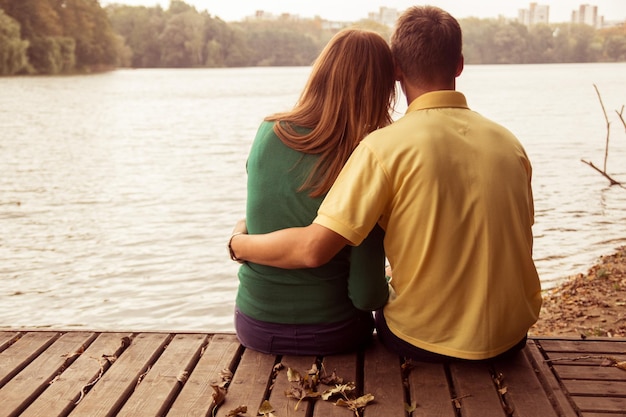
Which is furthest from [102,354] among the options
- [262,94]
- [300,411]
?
[262,94]

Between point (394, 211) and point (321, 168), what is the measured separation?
0.32 meters

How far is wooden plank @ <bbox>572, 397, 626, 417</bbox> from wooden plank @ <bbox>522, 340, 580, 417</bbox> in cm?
5

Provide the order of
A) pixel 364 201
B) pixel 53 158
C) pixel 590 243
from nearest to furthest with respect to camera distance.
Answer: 1. pixel 364 201
2. pixel 590 243
3. pixel 53 158

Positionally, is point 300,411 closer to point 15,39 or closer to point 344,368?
point 344,368

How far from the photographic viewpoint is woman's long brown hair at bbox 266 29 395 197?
2832 mm

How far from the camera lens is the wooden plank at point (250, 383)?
9.11 ft

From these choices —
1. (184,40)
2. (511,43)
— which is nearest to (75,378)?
(511,43)

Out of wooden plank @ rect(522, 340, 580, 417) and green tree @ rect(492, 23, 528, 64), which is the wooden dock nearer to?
wooden plank @ rect(522, 340, 580, 417)

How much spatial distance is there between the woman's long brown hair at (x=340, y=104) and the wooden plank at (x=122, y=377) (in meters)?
0.98

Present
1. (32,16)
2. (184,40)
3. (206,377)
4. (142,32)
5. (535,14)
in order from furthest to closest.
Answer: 1. (142,32)
2. (184,40)
3. (32,16)
4. (535,14)
5. (206,377)

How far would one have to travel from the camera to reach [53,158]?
19734mm

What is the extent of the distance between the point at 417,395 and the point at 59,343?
158cm

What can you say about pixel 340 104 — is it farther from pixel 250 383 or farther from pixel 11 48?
pixel 11 48

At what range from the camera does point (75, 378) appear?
3059 mm
